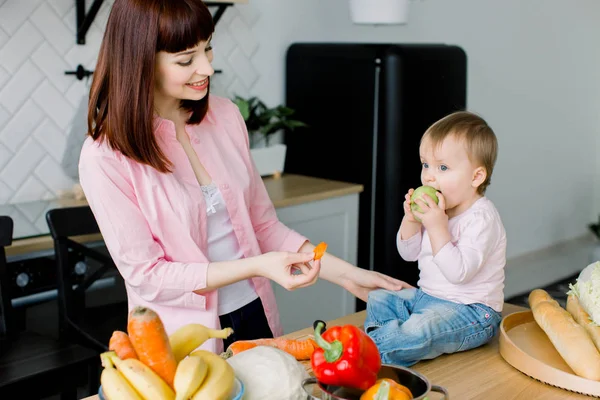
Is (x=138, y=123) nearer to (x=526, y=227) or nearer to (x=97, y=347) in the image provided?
(x=97, y=347)

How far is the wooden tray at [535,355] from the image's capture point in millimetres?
1352

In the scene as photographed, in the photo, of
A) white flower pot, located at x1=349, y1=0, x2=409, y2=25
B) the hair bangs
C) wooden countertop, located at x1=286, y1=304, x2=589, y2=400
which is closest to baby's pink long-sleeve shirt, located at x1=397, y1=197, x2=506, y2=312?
wooden countertop, located at x1=286, y1=304, x2=589, y2=400

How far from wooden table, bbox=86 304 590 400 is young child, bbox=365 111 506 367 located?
21 millimetres

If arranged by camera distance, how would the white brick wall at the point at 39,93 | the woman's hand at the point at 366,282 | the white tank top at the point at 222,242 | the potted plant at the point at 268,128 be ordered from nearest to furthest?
the woman's hand at the point at 366,282, the white tank top at the point at 222,242, the white brick wall at the point at 39,93, the potted plant at the point at 268,128

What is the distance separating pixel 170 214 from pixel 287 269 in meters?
0.33

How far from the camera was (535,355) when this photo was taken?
1.49 meters

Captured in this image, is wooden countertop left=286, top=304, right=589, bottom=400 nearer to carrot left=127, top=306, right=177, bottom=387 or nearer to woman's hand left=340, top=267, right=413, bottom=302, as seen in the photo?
woman's hand left=340, top=267, right=413, bottom=302

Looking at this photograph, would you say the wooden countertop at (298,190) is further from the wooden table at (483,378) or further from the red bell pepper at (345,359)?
the red bell pepper at (345,359)

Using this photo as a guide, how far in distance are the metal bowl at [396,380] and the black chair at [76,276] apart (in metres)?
1.29

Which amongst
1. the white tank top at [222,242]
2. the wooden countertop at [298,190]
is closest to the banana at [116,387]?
the white tank top at [222,242]

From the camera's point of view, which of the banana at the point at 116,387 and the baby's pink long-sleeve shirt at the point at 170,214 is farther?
the baby's pink long-sleeve shirt at the point at 170,214

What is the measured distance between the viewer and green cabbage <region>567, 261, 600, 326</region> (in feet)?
4.82

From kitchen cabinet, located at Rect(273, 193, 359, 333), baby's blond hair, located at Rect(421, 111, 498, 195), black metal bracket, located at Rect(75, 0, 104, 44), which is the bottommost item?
kitchen cabinet, located at Rect(273, 193, 359, 333)

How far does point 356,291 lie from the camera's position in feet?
5.69
